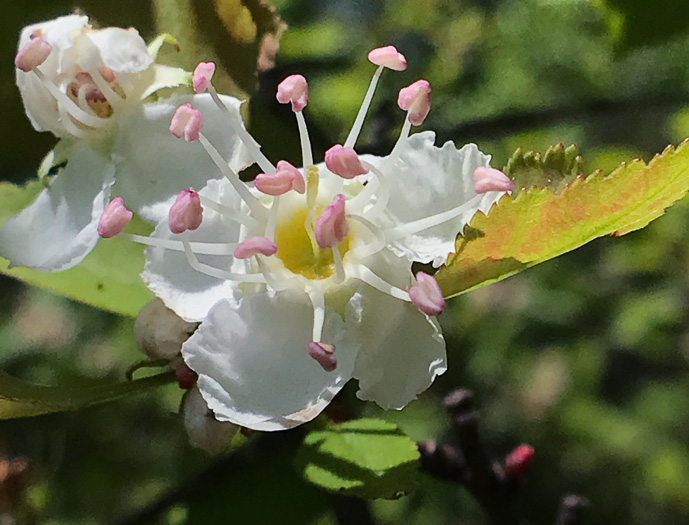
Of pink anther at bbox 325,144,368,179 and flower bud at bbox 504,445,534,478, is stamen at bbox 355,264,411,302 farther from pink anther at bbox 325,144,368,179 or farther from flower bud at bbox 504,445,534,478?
flower bud at bbox 504,445,534,478

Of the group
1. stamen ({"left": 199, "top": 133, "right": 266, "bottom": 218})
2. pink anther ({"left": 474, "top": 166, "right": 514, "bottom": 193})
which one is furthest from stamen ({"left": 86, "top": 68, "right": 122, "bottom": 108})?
pink anther ({"left": 474, "top": 166, "right": 514, "bottom": 193})

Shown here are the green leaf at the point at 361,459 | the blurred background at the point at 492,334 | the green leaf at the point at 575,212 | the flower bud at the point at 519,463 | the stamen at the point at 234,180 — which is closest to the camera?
the green leaf at the point at 575,212

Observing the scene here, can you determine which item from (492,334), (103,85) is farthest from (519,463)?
(492,334)

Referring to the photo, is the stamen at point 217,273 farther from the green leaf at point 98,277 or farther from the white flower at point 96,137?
the green leaf at point 98,277

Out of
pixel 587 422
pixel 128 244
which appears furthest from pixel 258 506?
pixel 587 422

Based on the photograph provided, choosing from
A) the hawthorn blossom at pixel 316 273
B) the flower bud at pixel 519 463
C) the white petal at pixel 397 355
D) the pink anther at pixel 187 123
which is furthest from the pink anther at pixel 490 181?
the flower bud at pixel 519 463

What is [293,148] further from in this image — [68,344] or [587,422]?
[587,422]
